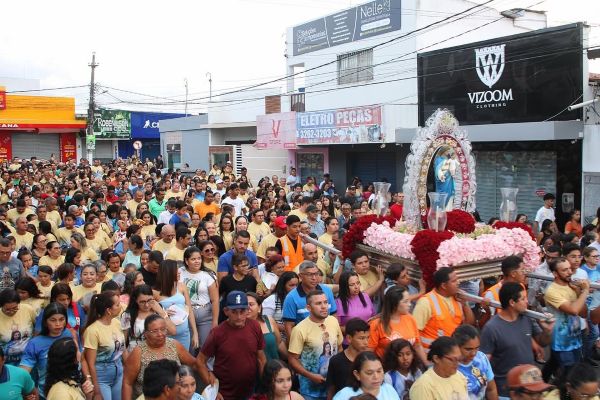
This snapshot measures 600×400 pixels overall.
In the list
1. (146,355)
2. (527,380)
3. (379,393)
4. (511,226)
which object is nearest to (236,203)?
(511,226)

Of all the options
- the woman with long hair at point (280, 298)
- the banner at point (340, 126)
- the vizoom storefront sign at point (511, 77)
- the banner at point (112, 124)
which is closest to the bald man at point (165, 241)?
the woman with long hair at point (280, 298)

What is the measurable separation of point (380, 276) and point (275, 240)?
6.65 feet

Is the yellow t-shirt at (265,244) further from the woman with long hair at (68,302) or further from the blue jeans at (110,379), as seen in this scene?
the blue jeans at (110,379)

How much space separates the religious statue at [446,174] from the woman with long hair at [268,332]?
348cm

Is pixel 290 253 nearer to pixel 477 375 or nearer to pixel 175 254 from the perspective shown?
pixel 175 254

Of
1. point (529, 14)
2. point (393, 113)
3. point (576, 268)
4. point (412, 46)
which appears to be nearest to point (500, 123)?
point (393, 113)

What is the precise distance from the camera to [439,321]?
615 centimetres

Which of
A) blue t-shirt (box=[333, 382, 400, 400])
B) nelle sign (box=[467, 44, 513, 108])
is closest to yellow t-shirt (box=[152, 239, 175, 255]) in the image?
blue t-shirt (box=[333, 382, 400, 400])

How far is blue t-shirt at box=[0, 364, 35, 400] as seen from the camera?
519 cm

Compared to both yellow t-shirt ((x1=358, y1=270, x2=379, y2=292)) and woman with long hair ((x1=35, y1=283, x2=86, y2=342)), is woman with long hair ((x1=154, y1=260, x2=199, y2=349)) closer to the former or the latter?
woman with long hair ((x1=35, y1=283, x2=86, y2=342))

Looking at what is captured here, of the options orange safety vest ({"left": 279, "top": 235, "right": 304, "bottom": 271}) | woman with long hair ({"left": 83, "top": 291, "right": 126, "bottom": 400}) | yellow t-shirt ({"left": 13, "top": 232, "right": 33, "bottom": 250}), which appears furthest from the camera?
yellow t-shirt ({"left": 13, "top": 232, "right": 33, "bottom": 250})

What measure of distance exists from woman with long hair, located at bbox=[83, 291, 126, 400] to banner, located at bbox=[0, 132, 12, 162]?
37770 mm

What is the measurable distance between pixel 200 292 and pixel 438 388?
3.47m

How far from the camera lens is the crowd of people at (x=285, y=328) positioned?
499 cm
